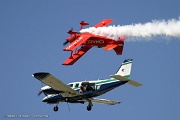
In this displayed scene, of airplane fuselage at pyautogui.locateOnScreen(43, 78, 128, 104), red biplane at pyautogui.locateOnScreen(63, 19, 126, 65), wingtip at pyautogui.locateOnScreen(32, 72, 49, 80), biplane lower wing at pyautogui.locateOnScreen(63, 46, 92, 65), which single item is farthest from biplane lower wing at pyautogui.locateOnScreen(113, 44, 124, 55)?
wingtip at pyautogui.locateOnScreen(32, 72, 49, 80)

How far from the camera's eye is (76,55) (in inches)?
2557

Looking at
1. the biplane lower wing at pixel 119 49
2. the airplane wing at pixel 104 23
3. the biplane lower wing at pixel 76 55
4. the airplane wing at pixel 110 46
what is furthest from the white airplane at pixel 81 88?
the airplane wing at pixel 104 23

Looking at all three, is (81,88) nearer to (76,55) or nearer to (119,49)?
(76,55)

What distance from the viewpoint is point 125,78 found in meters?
56.9

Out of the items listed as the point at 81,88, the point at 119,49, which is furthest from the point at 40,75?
the point at 119,49

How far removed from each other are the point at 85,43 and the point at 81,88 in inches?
335

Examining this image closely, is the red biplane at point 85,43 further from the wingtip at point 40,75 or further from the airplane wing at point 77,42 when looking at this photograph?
the wingtip at point 40,75

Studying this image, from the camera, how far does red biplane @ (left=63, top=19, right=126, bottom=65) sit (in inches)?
2496

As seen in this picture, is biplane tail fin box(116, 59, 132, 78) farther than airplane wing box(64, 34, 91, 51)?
No

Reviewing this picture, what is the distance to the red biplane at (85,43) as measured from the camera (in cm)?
6341

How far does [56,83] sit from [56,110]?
8.16 feet

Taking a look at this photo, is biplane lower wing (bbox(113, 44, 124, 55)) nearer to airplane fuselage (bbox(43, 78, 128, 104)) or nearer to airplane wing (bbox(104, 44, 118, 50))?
airplane wing (bbox(104, 44, 118, 50))

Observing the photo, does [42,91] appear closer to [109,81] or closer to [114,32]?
[109,81]

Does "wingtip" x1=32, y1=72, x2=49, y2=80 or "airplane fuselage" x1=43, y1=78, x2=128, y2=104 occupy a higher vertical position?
"wingtip" x1=32, y1=72, x2=49, y2=80
